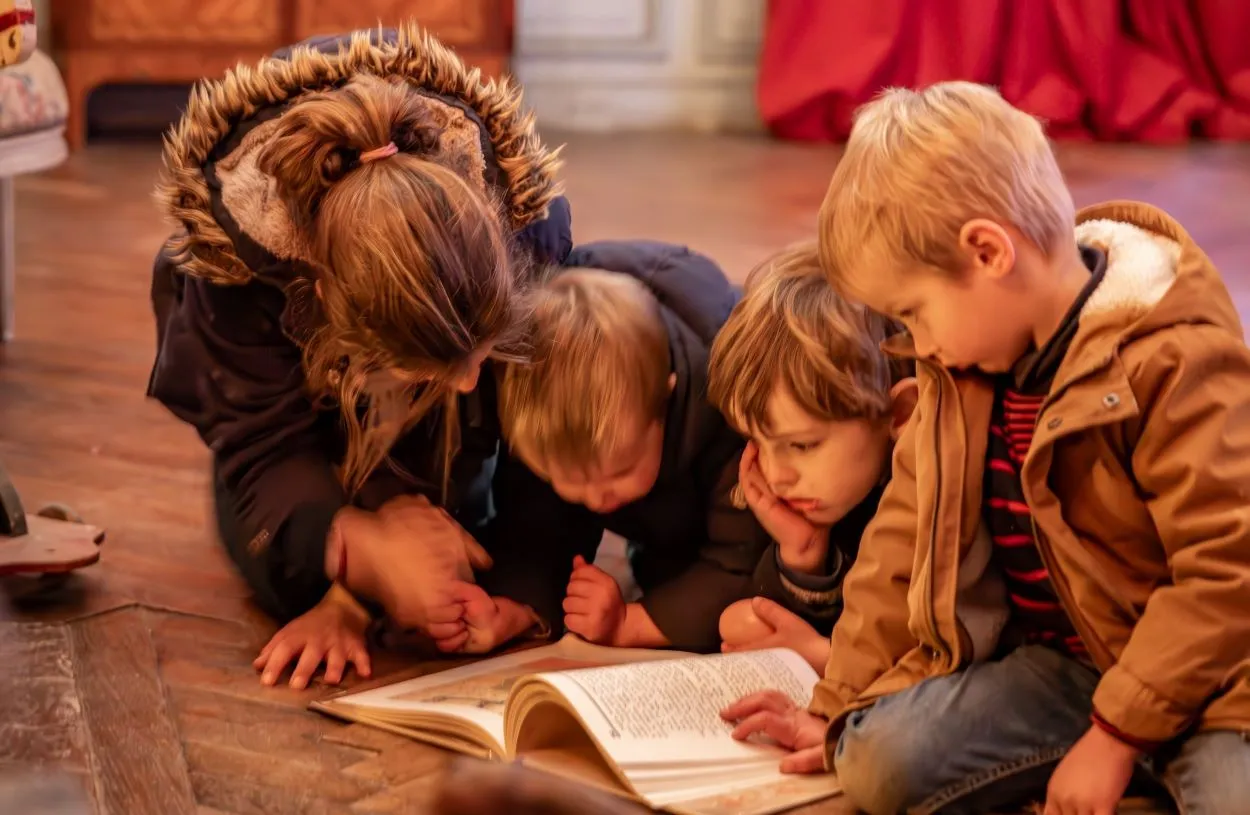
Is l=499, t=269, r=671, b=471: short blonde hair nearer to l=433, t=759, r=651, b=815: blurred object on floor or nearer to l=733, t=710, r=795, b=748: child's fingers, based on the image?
l=733, t=710, r=795, b=748: child's fingers

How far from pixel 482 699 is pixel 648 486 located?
0.76 ft

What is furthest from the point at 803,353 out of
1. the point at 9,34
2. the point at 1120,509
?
the point at 9,34

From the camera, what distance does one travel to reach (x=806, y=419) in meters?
1.21

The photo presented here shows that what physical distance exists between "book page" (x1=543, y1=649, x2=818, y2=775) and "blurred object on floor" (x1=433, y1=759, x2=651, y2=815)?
0.57m

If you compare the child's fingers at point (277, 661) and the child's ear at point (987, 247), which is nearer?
the child's ear at point (987, 247)

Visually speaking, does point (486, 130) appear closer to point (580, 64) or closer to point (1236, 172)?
point (1236, 172)

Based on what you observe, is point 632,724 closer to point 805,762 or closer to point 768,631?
point 805,762

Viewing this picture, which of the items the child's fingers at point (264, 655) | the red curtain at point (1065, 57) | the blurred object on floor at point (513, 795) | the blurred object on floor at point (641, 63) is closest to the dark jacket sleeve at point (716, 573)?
the child's fingers at point (264, 655)

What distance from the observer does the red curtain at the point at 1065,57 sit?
11.0 ft

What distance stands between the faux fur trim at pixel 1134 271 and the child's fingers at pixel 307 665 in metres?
0.67

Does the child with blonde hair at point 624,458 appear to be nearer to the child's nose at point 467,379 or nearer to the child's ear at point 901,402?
the child's nose at point 467,379

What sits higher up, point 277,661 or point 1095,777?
point 1095,777

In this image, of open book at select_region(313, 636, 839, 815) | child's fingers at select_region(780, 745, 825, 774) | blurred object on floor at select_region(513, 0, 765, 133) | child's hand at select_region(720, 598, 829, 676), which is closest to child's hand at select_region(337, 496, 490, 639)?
open book at select_region(313, 636, 839, 815)

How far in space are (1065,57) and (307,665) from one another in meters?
2.63
